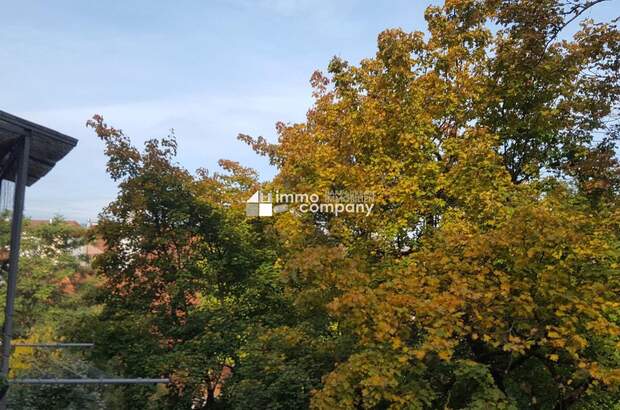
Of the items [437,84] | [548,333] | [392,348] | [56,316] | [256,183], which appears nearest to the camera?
[548,333]

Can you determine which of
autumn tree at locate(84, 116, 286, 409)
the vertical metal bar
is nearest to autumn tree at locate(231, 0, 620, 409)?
autumn tree at locate(84, 116, 286, 409)

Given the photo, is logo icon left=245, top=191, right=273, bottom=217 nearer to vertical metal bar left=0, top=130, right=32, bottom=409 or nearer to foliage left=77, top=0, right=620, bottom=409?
foliage left=77, top=0, right=620, bottom=409

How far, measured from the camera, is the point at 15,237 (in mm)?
5160

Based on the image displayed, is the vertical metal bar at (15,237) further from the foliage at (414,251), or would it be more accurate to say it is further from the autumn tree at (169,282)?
the autumn tree at (169,282)

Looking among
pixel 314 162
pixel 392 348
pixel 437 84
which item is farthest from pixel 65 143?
pixel 437 84

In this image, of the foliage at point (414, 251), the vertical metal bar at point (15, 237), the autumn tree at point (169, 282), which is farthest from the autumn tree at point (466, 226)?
Result: the vertical metal bar at point (15, 237)

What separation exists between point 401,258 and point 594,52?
15.2ft

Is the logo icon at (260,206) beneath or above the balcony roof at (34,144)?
above

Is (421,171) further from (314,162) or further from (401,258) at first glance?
(314,162)

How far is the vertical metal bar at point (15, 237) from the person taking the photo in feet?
16.4

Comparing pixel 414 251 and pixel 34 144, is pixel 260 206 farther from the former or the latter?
pixel 34 144

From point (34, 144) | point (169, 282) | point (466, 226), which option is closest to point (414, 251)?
point (466, 226)

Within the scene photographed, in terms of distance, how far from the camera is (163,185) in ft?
35.6

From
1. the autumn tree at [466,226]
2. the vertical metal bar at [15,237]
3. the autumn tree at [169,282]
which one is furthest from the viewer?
the autumn tree at [169,282]
